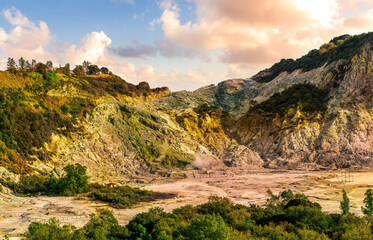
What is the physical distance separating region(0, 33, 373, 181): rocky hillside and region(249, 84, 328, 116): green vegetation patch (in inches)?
11.6

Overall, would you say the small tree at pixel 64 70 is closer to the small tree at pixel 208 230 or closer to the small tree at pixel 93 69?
the small tree at pixel 93 69

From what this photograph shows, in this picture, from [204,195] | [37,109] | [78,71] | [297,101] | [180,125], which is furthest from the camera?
[78,71]

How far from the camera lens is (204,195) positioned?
43000mm

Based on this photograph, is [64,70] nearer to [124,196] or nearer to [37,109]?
[37,109]

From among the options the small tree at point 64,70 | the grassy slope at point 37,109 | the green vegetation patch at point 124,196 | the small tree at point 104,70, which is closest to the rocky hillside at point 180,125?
the grassy slope at point 37,109

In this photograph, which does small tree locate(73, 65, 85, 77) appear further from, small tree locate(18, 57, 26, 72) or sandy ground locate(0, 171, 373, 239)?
sandy ground locate(0, 171, 373, 239)

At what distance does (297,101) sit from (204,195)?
50.5m

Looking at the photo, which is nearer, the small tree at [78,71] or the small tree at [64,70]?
the small tree at [64,70]

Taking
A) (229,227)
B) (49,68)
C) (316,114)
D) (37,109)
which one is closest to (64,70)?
(49,68)

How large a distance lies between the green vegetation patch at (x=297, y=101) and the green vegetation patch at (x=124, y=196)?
50947 mm

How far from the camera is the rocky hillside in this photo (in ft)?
176

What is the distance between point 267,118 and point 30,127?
58.4 m

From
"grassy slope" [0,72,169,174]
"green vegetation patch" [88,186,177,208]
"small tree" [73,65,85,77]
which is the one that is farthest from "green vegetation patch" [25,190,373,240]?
"small tree" [73,65,85,77]

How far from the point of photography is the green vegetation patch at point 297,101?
79.8 m
